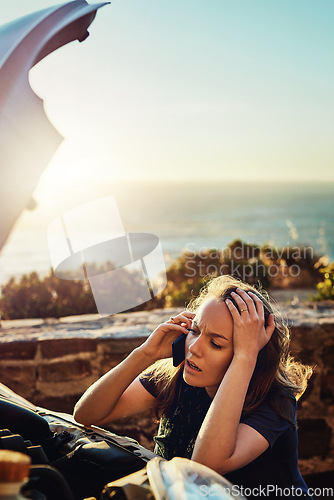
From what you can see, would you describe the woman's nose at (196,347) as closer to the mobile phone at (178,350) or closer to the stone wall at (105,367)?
the mobile phone at (178,350)

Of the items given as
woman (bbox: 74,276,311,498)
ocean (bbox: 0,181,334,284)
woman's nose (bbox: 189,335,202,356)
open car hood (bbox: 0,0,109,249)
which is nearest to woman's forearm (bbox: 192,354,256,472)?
woman (bbox: 74,276,311,498)

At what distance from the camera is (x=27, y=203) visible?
1.18 metres

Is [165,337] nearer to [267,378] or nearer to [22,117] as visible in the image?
[267,378]

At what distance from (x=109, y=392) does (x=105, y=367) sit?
4.24 feet

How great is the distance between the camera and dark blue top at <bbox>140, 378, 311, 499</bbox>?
4.75ft

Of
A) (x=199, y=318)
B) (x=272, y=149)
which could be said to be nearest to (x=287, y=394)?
A: (x=199, y=318)

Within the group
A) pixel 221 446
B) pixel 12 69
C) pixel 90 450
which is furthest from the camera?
pixel 221 446

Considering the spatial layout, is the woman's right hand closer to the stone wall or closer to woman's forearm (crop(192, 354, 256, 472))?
woman's forearm (crop(192, 354, 256, 472))

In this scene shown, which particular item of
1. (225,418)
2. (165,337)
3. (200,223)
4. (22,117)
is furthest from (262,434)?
(200,223)

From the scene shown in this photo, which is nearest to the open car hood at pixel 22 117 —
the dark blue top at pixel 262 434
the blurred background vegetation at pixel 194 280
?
the dark blue top at pixel 262 434

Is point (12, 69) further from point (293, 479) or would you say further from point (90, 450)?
point (293, 479)

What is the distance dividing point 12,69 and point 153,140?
237 ft

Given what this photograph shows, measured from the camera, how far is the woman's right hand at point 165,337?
1.89 m

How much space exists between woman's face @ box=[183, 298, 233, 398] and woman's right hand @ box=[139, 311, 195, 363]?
0.24 m
